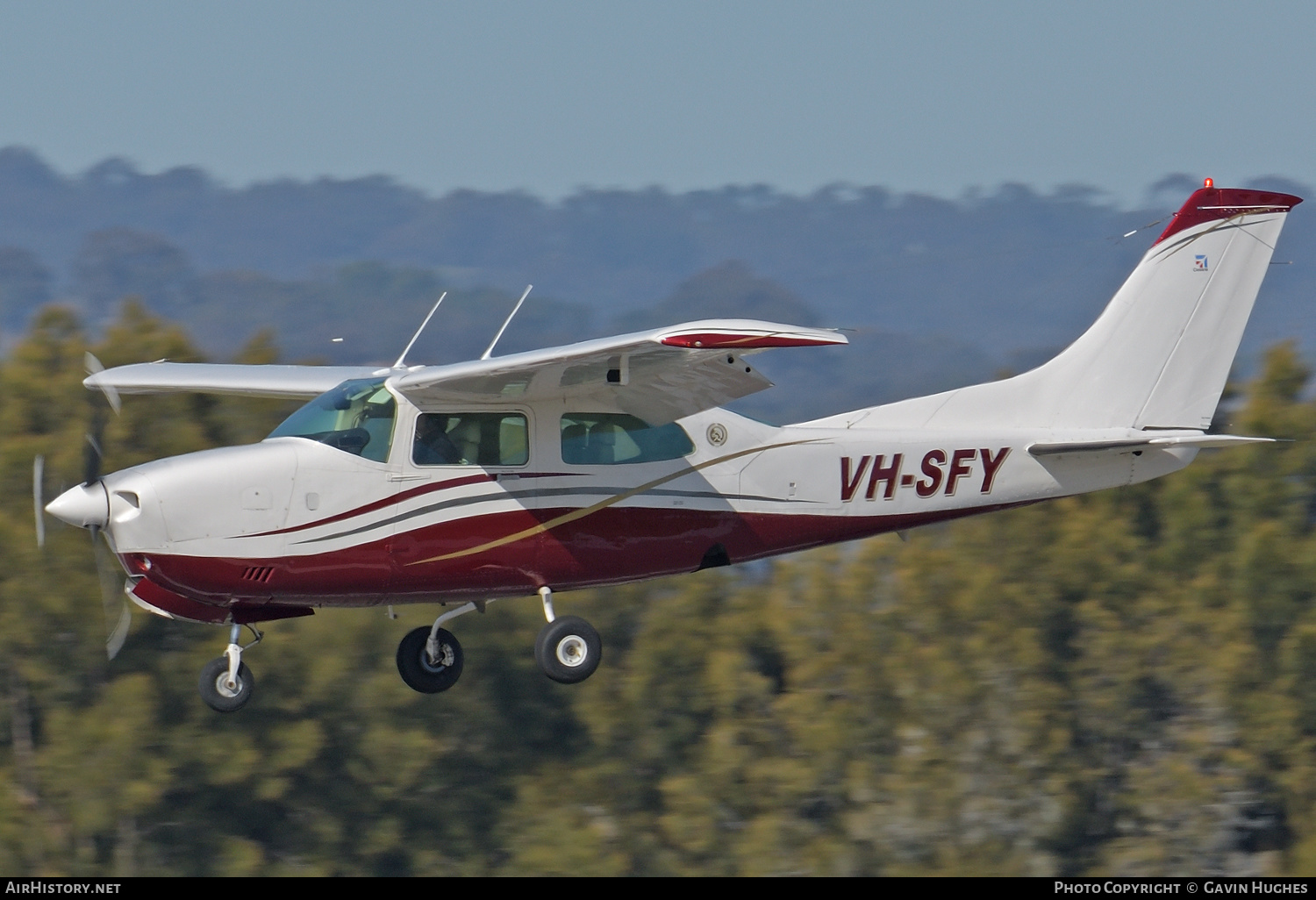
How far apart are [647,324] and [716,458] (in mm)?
64817

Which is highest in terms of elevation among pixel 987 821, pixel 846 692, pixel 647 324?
pixel 647 324

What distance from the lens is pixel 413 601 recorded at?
12.4 m

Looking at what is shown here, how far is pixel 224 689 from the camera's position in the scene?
12133 mm

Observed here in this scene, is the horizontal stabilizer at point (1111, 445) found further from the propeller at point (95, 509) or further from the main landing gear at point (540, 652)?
the propeller at point (95, 509)

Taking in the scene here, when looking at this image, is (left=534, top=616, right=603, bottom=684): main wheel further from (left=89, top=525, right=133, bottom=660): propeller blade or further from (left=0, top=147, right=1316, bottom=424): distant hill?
(left=0, top=147, right=1316, bottom=424): distant hill

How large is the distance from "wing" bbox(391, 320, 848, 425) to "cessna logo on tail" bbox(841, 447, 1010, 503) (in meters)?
1.67

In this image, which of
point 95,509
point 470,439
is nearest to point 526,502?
point 470,439

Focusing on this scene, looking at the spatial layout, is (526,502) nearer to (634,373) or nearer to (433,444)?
(433,444)

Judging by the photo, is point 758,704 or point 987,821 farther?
point 758,704

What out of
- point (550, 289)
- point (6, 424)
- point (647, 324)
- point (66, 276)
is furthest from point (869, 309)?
point (6, 424)

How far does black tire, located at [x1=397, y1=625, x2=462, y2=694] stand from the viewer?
43.7 feet

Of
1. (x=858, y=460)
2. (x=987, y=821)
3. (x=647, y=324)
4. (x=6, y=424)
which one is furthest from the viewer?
(x=647, y=324)

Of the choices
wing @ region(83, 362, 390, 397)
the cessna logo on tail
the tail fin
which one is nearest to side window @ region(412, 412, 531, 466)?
wing @ region(83, 362, 390, 397)

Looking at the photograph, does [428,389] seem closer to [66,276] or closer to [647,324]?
[647,324]
